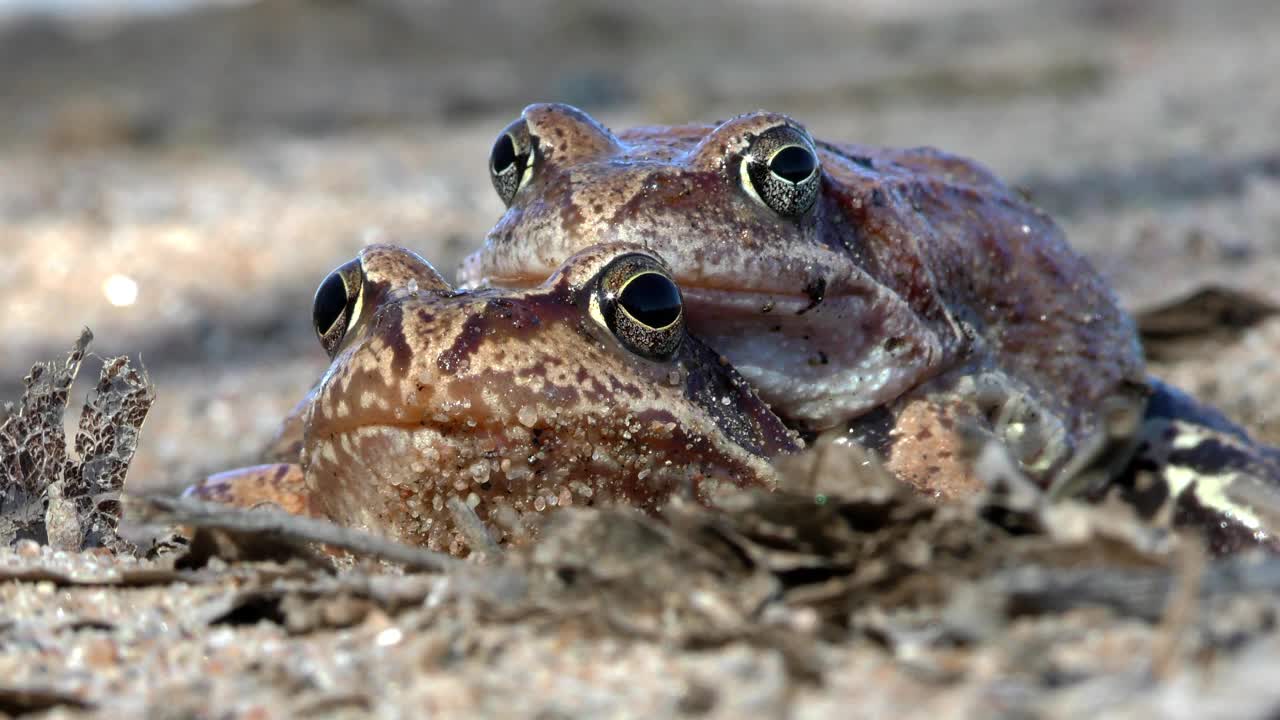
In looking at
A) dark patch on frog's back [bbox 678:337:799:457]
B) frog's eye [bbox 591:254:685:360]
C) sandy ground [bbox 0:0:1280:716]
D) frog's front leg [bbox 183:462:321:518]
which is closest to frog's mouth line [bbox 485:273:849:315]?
dark patch on frog's back [bbox 678:337:799:457]

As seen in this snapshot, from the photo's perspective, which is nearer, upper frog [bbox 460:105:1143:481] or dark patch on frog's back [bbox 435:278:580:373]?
dark patch on frog's back [bbox 435:278:580:373]

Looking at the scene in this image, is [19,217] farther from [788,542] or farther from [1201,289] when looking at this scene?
[788,542]

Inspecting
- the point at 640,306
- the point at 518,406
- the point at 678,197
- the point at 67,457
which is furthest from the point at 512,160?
the point at 67,457

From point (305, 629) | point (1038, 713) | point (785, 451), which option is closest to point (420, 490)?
point (305, 629)

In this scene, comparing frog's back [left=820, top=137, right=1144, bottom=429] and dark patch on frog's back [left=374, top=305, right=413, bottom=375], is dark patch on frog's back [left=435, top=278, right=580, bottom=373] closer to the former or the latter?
dark patch on frog's back [left=374, top=305, right=413, bottom=375]

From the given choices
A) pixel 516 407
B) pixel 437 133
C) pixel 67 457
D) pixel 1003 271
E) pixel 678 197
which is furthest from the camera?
pixel 437 133

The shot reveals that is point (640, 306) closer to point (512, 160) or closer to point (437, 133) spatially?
point (512, 160)

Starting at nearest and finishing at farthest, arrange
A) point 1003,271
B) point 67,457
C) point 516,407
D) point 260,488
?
point 516,407 → point 67,457 → point 260,488 → point 1003,271
